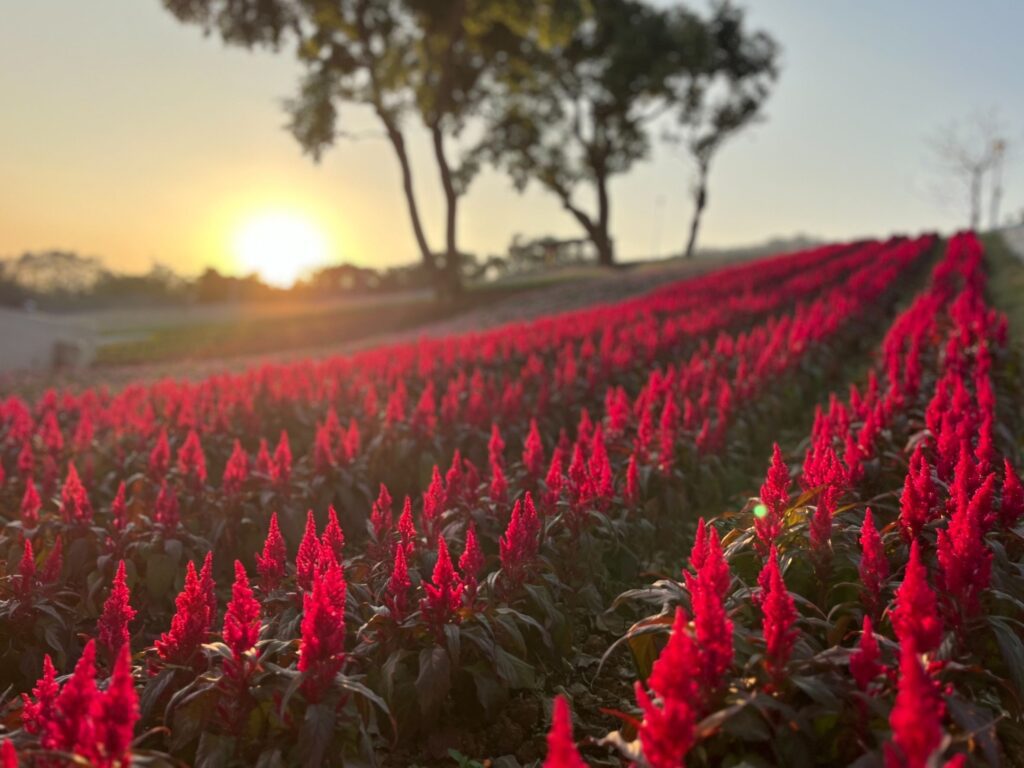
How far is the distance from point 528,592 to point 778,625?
5.38ft

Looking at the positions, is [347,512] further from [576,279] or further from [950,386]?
[576,279]

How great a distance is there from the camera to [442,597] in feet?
12.2

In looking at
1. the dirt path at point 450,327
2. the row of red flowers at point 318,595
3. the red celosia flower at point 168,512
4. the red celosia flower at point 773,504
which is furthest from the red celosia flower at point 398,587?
the dirt path at point 450,327

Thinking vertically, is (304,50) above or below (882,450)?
above

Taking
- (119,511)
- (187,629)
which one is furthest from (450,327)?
(187,629)

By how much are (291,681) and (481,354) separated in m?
9.26

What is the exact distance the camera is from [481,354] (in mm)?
12352

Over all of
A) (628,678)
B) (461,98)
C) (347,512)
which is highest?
(461,98)

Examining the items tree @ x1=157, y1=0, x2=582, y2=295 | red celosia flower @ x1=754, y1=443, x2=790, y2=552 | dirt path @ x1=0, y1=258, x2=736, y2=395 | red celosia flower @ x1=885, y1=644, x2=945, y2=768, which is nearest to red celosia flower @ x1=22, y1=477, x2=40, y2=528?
red celosia flower @ x1=754, y1=443, x2=790, y2=552

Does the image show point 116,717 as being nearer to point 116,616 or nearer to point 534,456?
point 116,616

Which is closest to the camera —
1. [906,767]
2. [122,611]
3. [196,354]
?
[906,767]

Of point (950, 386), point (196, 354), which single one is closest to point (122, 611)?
point (950, 386)

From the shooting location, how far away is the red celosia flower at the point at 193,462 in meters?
6.40

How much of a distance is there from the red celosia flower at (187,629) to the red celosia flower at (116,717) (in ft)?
2.90
